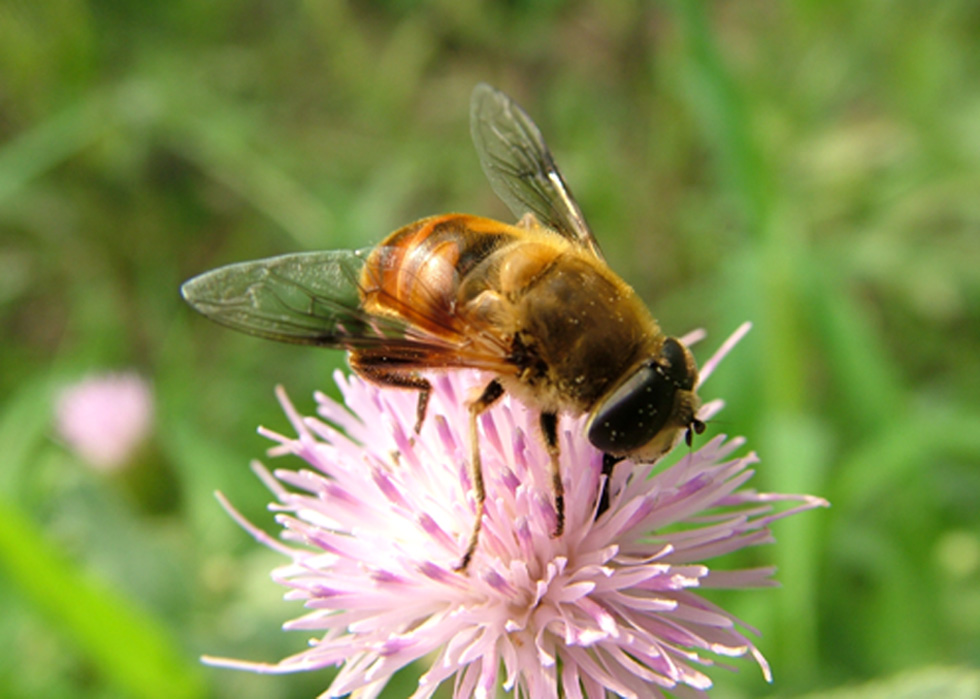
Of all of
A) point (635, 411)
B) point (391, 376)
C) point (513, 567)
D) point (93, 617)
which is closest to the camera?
point (635, 411)

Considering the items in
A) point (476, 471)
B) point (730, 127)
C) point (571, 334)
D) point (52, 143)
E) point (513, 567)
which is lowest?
point (513, 567)

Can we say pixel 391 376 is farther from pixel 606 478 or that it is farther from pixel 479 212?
pixel 479 212

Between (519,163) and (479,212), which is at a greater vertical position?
(479,212)

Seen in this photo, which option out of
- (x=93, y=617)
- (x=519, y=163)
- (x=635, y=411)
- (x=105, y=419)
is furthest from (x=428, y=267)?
(x=105, y=419)

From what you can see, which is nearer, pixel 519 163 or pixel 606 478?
pixel 606 478

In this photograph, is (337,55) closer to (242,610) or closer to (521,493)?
(242,610)

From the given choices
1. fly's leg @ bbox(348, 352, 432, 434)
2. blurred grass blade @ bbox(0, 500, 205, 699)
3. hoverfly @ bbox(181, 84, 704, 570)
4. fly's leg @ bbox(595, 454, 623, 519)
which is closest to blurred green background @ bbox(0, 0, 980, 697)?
blurred grass blade @ bbox(0, 500, 205, 699)

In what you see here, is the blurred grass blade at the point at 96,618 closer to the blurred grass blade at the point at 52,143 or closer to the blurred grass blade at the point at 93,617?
the blurred grass blade at the point at 93,617

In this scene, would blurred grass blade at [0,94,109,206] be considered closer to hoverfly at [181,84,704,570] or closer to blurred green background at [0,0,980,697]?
blurred green background at [0,0,980,697]
